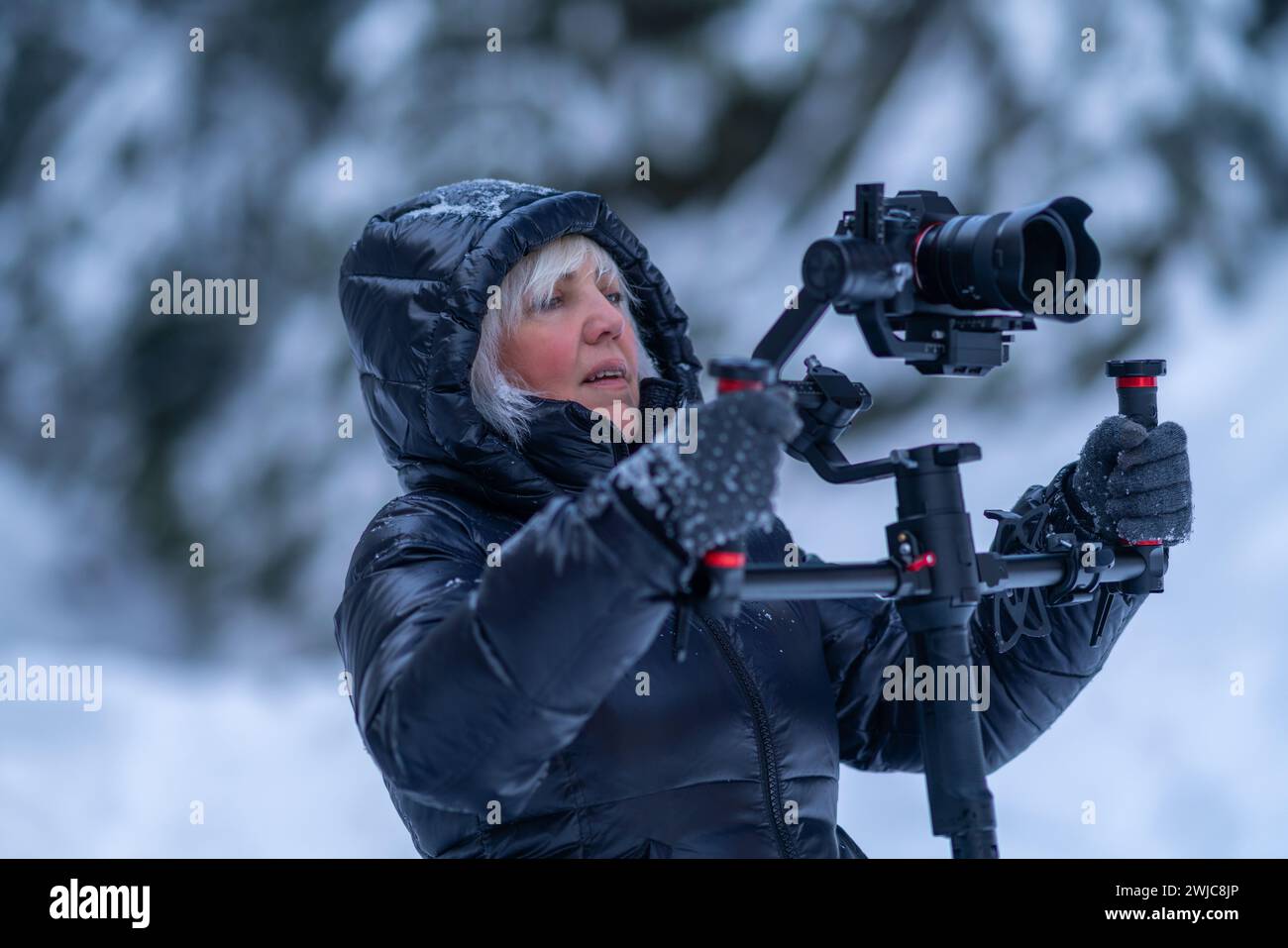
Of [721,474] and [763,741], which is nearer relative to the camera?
[721,474]

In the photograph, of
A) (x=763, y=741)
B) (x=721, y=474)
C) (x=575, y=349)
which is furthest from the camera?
(x=575, y=349)

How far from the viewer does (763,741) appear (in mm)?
1200

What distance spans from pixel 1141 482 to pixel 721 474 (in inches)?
21.4

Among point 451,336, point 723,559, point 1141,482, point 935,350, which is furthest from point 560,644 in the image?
point 1141,482

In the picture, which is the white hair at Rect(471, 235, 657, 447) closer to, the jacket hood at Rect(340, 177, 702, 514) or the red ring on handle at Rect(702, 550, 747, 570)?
the jacket hood at Rect(340, 177, 702, 514)

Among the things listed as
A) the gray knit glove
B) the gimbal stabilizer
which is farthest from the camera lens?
the gray knit glove

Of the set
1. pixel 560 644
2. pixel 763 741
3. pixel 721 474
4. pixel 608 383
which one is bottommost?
pixel 763 741

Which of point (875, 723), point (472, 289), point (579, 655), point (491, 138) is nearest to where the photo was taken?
point (579, 655)

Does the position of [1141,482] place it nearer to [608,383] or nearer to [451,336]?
[608,383]

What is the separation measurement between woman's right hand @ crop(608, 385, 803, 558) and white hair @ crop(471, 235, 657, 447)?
477 mm

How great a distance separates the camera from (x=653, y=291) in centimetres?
155
